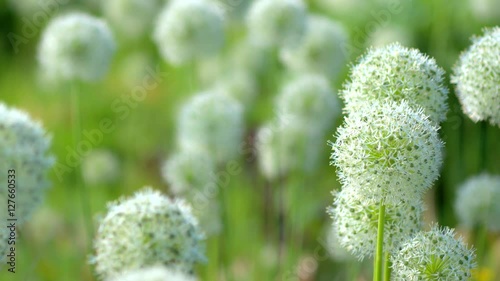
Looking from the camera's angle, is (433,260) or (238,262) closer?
(433,260)

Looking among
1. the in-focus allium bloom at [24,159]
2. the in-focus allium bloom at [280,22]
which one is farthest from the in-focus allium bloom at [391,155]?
the in-focus allium bloom at [280,22]

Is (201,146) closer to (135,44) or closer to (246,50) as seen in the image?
(246,50)

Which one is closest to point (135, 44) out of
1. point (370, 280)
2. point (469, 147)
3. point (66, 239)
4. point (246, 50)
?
point (246, 50)

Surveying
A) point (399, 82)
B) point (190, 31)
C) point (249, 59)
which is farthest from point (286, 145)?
point (399, 82)

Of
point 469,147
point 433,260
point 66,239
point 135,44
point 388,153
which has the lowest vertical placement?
point 433,260

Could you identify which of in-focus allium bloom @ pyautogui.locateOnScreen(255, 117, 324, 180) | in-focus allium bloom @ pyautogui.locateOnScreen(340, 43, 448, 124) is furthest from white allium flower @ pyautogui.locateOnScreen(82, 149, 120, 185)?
in-focus allium bloom @ pyautogui.locateOnScreen(340, 43, 448, 124)

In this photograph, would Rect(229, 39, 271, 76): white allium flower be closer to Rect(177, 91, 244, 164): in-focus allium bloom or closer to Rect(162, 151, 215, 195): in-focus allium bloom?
Rect(177, 91, 244, 164): in-focus allium bloom
